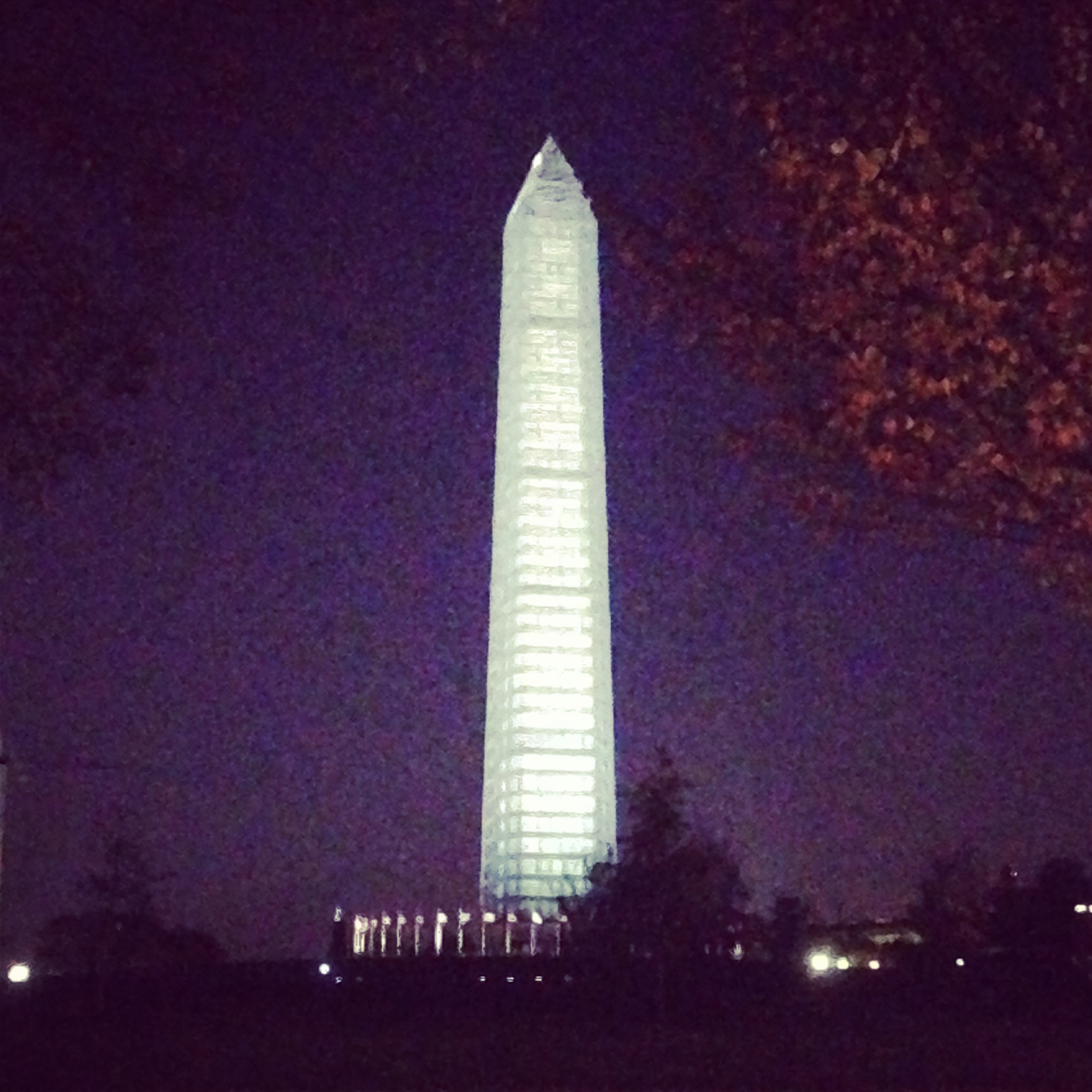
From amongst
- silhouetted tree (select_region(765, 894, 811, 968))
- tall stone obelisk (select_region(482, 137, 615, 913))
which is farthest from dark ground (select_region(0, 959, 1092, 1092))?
tall stone obelisk (select_region(482, 137, 615, 913))

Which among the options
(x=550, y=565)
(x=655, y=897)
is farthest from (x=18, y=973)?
(x=550, y=565)

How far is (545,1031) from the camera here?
1930 centimetres

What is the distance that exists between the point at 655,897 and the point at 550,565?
27640mm

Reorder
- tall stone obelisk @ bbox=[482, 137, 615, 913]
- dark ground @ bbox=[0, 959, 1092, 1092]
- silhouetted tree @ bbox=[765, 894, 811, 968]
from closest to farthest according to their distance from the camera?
dark ground @ bbox=[0, 959, 1092, 1092] < silhouetted tree @ bbox=[765, 894, 811, 968] < tall stone obelisk @ bbox=[482, 137, 615, 913]

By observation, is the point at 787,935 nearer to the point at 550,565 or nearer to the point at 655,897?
the point at 655,897

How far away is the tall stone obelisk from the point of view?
2335 inches

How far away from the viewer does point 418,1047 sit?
656 inches

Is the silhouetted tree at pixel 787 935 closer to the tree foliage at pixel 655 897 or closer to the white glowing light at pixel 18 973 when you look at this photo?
the tree foliage at pixel 655 897

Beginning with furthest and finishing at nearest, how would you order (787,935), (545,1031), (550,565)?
(550,565) → (787,935) → (545,1031)

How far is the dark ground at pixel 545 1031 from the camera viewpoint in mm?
13883

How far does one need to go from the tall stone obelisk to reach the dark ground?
32.4 meters

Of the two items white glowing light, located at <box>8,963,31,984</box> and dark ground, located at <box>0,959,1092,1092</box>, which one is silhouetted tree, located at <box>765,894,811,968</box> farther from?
white glowing light, located at <box>8,963,31,984</box>

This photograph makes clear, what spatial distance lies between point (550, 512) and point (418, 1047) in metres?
43.1

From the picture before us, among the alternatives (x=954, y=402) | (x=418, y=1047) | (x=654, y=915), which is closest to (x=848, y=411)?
(x=954, y=402)
